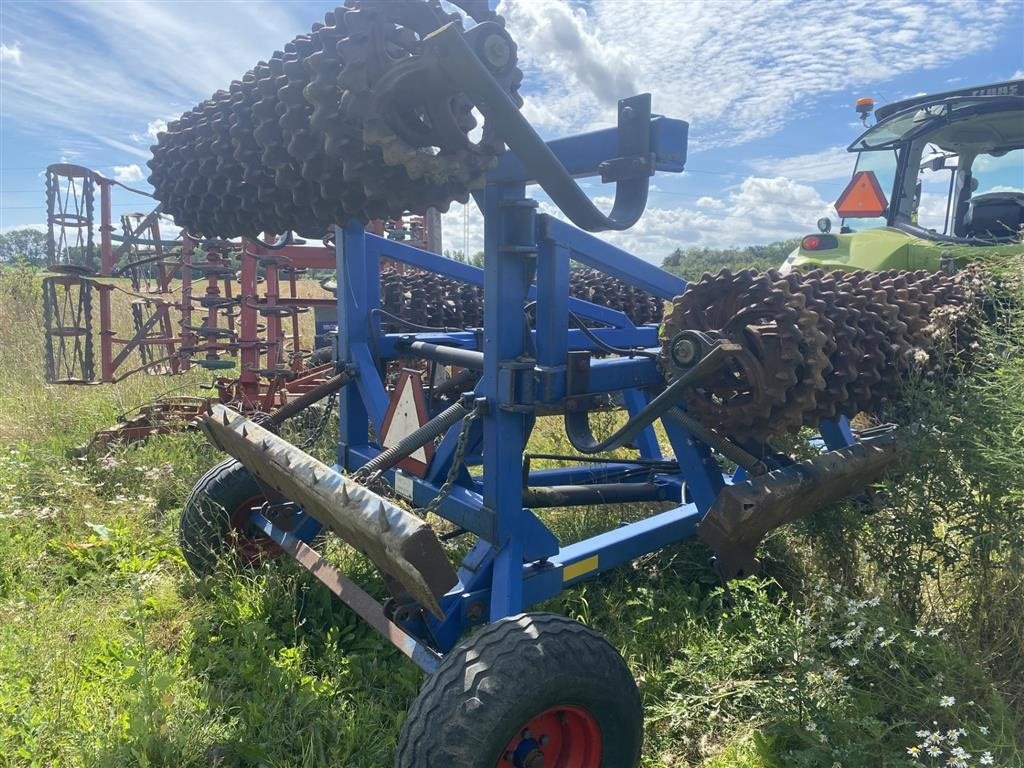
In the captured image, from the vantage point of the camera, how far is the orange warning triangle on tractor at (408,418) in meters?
2.86

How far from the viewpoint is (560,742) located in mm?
2252

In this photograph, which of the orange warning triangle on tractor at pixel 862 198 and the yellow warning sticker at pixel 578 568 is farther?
the orange warning triangle on tractor at pixel 862 198

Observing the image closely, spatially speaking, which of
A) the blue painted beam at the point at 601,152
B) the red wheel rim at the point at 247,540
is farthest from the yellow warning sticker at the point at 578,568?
the red wheel rim at the point at 247,540

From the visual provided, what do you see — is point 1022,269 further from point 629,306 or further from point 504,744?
point 629,306

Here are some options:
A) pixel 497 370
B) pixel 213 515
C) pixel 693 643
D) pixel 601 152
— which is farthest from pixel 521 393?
pixel 213 515

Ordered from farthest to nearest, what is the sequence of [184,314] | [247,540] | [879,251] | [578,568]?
[184,314] → [879,251] → [247,540] → [578,568]

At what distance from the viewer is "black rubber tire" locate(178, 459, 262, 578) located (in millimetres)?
3504

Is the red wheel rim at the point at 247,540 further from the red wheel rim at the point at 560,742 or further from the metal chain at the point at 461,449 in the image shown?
the red wheel rim at the point at 560,742

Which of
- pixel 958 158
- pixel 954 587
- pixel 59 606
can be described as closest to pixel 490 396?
pixel 954 587

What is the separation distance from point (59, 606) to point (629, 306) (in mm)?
4495

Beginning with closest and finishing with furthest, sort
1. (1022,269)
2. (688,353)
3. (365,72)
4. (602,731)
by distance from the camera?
(365,72)
(602,731)
(688,353)
(1022,269)

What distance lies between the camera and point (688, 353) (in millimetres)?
2389

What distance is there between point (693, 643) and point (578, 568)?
2.65ft

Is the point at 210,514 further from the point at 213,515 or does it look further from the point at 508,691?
the point at 508,691
